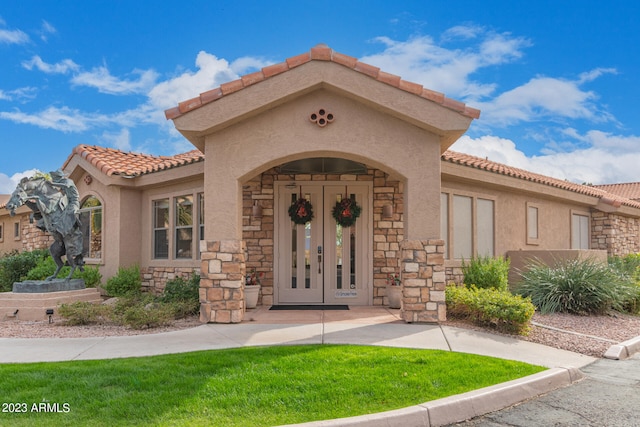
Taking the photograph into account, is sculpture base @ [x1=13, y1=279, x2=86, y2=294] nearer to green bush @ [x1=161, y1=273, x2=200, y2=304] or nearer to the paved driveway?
green bush @ [x1=161, y1=273, x2=200, y2=304]

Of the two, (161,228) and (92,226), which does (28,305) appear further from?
(92,226)

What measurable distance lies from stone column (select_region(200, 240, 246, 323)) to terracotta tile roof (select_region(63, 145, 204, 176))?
3.36 meters

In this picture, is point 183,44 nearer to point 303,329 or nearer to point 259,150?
point 259,150

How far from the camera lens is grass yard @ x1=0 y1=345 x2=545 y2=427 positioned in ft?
14.0

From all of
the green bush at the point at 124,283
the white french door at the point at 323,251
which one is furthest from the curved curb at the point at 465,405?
the green bush at the point at 124,283

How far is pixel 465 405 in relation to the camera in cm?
466

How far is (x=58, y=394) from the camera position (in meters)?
4.67

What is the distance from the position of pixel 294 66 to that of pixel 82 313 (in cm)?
624

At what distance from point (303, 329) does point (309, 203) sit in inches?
148

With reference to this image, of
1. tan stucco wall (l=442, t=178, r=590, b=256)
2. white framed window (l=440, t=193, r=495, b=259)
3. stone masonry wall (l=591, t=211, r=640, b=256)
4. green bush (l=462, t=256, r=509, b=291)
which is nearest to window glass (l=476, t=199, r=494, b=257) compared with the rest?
white framed window (l=440, t=193, r=495, b=259)

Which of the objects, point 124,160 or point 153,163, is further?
point 153,163

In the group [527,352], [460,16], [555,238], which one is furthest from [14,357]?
[555,238]

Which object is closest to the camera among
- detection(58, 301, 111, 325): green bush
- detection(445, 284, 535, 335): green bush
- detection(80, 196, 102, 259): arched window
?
detection(445, 284, 535, 335): green bush

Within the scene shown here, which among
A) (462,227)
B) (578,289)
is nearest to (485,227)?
(462,227)
